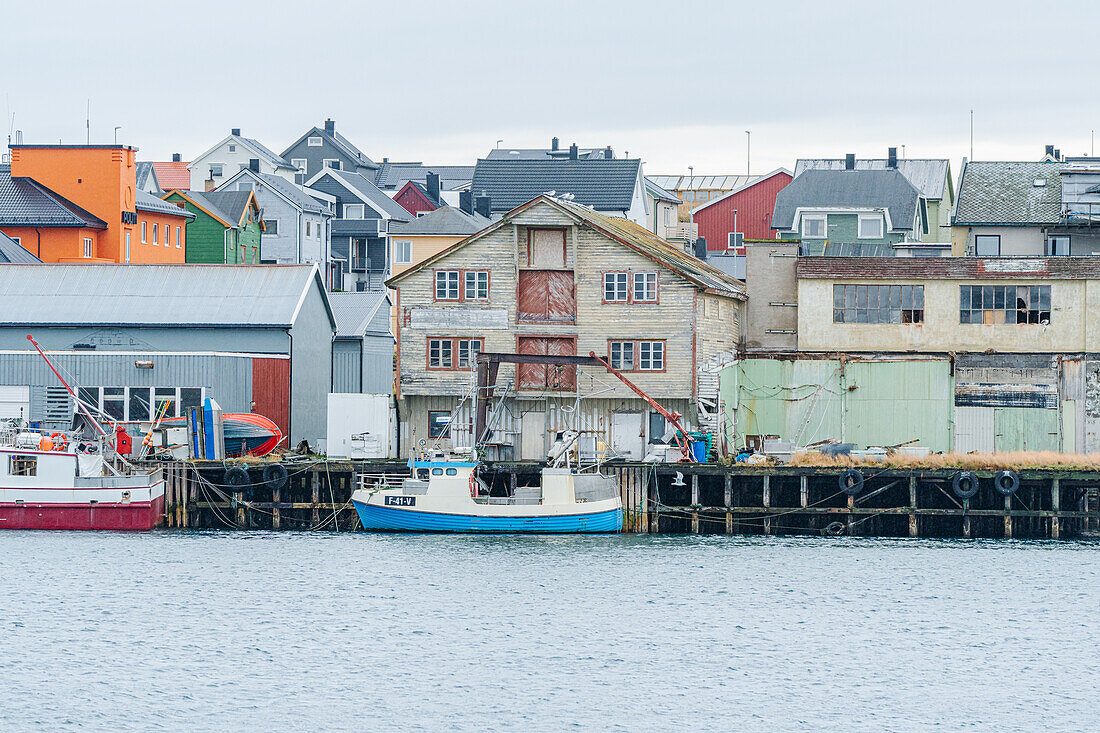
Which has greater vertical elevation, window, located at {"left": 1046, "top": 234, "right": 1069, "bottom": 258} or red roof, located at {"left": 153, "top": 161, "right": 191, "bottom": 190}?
red roof, located at {"left": 153, "top": 161, "right": 191, "bottom": 190}

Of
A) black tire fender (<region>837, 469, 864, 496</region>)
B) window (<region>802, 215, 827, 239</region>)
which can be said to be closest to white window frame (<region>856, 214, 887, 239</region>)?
window (<region>802, 215, 827, 239</region>)

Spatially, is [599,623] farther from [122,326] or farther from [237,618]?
[122,326]

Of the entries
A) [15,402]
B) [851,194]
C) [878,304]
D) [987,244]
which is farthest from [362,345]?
[851,194]

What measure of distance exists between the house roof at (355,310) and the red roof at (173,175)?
59606 millimetres

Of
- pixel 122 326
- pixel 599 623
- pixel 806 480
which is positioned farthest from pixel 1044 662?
pixel 122 326

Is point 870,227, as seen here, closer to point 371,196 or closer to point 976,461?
point 371,196

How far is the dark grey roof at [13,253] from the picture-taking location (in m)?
71.6

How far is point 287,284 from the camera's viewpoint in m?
61.8

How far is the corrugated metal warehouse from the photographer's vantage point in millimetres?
56188

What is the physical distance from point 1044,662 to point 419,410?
24.9 m

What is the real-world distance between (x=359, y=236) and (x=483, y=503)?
58206 millimetres

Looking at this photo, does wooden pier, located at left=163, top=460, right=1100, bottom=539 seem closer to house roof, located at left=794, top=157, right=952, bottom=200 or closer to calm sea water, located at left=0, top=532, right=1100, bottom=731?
calm sea water, located at left=0, top=532, right=1100, bottom=731

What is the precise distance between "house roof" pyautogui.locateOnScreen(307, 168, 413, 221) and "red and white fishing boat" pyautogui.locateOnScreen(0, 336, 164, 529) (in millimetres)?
56676

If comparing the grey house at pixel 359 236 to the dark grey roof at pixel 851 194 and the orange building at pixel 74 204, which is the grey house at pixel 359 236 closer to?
the orange building at pixel 74 204
